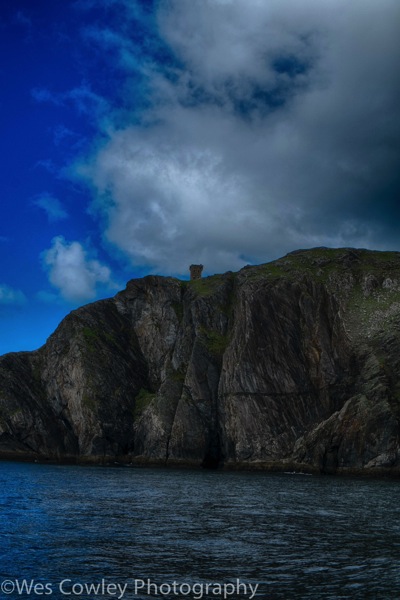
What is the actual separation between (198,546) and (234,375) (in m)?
→ 106

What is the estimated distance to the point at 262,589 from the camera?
2186 centimetres

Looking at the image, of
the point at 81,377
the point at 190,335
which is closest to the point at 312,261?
the point at 190,335

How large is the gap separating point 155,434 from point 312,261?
58.7 m

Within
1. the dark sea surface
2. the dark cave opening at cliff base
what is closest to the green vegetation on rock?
the dark cave opening at cliff base

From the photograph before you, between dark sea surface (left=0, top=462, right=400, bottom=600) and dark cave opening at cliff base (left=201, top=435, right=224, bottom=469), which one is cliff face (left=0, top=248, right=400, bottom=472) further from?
dark sea surface (left=0, top=462, right=400, bottom=600)

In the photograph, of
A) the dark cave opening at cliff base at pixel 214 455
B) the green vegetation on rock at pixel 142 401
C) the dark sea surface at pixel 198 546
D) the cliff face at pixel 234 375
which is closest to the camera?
the dark sea surface at pixel 198 546

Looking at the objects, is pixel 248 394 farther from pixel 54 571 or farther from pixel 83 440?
pixel 54 571

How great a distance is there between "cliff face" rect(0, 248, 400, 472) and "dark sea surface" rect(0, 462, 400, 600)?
5975cm

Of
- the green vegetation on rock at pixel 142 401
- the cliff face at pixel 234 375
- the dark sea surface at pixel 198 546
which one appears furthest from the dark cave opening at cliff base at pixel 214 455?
the dark sea surface at pixel 198 546

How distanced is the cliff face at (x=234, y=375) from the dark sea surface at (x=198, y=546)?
5975 cm

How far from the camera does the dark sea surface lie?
22.2 m

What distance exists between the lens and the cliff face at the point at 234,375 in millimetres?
115562

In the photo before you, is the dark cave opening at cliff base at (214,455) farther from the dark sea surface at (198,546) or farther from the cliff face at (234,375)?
the dark sea surface at (198,546)

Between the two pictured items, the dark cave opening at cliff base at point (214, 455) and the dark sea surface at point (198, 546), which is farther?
the dark cave opening at cliff base at point (214, 455)
